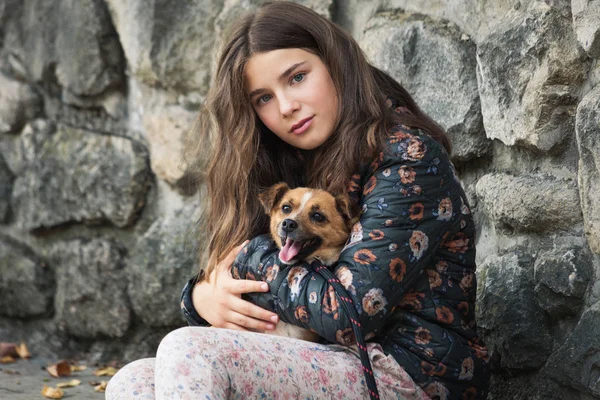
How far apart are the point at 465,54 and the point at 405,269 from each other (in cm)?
101

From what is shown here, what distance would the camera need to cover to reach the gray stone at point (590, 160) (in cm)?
233

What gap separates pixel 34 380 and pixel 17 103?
4.87ft

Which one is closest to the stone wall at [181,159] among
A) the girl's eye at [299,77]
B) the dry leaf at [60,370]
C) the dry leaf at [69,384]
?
the dry leaf at [60,370]

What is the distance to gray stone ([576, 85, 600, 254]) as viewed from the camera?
2328 mm

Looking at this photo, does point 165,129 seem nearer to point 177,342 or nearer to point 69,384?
point 69,384

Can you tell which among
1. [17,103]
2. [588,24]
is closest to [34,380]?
[17,103]

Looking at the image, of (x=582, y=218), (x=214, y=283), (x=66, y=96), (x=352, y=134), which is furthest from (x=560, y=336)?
(x=66, y=96)

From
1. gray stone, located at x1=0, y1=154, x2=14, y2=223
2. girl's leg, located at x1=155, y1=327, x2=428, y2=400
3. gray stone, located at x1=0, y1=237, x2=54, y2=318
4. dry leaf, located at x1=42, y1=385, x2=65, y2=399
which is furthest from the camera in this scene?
gray stone, located at x1=0, y1=154, x2=14, y2=223

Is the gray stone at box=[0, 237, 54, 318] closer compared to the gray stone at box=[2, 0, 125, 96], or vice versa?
the gray stone at box=[2, 0, 125, 96]

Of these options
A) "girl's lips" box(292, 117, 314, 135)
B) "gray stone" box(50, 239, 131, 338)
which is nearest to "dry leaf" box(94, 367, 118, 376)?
"gray stone" box(50, 239, 131, 338)

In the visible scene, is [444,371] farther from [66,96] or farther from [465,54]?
[66,96]

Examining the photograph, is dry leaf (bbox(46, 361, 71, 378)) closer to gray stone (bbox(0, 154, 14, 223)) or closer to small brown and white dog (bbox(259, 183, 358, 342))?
gray stone (bbox(0, 154, 14, 223))

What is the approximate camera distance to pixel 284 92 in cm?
270

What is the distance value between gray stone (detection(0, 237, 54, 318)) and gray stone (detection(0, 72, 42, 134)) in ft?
2.04
